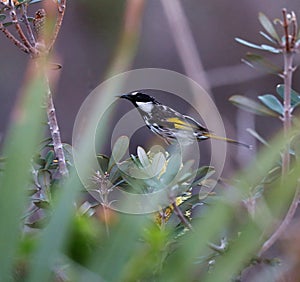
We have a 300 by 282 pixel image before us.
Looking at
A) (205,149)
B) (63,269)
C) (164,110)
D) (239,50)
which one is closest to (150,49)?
(239,50)

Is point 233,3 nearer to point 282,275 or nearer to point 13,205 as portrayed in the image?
point 282,275

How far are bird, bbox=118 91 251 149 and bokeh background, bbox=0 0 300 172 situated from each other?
6.32ft

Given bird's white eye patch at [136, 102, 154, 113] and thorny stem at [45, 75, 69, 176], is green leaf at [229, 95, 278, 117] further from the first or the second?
bird's white eye patch at [136, 102, 154, 113]

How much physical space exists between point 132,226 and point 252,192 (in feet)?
1.05

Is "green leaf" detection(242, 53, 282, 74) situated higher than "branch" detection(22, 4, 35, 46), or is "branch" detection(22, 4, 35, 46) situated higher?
"branch" detection(22, 4, 35, 46)

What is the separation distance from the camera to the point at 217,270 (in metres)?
0.40

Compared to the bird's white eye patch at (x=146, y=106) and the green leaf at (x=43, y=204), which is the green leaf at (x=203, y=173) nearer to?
the green leaf at (x=43, y=204)

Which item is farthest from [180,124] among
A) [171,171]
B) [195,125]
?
[171,171]

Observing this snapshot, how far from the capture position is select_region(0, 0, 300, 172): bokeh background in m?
3.17

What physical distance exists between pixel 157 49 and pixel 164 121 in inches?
88.3

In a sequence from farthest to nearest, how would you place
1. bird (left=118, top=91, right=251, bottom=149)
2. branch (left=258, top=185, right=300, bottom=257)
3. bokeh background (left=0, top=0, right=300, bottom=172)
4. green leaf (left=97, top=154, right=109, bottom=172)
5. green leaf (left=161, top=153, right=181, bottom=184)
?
bokeh background (left=0, top=0, right=300, bottom=172) < bird (left=118, top=91, right=251, bottom=149) < green leaf (left=97, top=154, right=109, bottom=172) < green leaf (left=161, top=153, right=181, bottom=184) < branch (left=258, top=185, right=300, bottom=257)

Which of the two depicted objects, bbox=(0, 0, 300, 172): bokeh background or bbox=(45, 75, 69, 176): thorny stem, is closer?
bbox=(45, 75, 69, 176): thorny stem

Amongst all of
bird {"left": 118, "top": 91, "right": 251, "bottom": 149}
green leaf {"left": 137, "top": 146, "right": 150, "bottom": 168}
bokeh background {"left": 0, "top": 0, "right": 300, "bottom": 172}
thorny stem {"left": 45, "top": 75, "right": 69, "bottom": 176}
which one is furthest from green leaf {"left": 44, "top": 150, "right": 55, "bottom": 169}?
bokeh background {"left": 0, "top": 0, "right": 300, "bottom": 172}

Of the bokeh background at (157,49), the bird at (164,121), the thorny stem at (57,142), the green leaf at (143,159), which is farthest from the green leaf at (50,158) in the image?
the bokeh background at (157,49)
